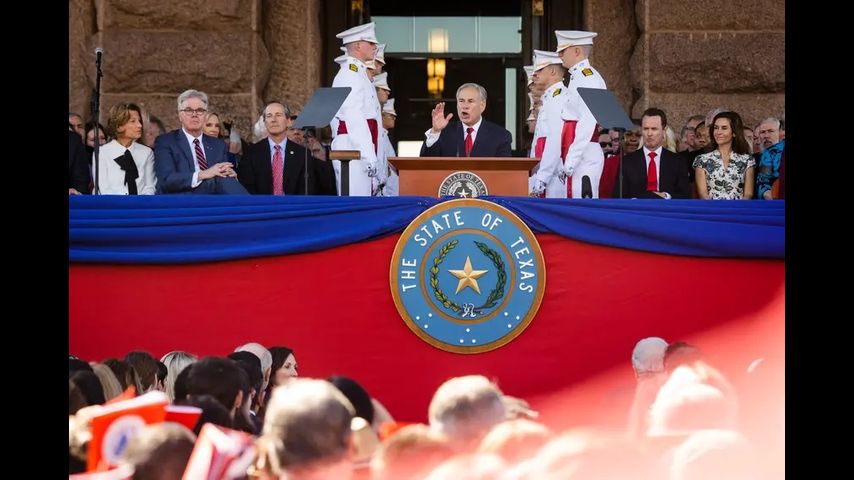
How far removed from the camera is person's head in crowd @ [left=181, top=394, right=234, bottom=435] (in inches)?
235

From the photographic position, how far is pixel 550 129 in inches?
395

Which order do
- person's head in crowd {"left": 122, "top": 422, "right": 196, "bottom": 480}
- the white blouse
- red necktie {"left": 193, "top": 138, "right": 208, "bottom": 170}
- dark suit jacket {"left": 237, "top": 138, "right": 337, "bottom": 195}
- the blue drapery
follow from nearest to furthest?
person's head in crowd {"left": 122, "top": 422, "right": 196, "bottom": 480} < the blue drapery < red necktie {"left": 193, "top": 138, "right": 208, "bottom": 170} < the white blouse < dark suit jacket {"left": 237, "top": 138, "right": 337, "bottom": 195}

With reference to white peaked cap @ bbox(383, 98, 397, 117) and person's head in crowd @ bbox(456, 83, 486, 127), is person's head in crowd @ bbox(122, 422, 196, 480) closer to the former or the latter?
person's head in crowd @ bbox(456, 83, 486, 127)

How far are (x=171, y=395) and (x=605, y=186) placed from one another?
3.91 metres

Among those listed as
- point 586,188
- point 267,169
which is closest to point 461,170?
point 586,188

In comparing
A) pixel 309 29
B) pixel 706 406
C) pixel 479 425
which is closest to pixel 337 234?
pixel 706 406

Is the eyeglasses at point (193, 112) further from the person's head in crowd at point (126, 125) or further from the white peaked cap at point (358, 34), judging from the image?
the white peaked cap at point (358, 34)

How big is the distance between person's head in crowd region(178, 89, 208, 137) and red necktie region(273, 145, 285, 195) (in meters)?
0.65

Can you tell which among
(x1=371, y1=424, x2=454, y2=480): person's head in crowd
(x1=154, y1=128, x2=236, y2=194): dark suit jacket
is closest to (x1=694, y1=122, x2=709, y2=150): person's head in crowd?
(x1=154, y1=128, x2=236, y2=194): dark suit jacket

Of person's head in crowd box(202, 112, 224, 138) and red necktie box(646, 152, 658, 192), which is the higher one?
person's head in crowd box(202, 112, 224, 138)

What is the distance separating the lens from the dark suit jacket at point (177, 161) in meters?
8.73

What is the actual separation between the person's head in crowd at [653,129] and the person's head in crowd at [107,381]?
162 inches

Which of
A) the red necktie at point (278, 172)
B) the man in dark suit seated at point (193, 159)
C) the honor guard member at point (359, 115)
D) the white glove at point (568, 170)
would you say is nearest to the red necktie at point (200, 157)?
the man in dark suit seated at point (193, 159)

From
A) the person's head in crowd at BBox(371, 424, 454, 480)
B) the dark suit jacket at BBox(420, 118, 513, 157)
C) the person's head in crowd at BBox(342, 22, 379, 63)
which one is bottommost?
the person's head in crowd at BBox(371, 424, 454, 480)
